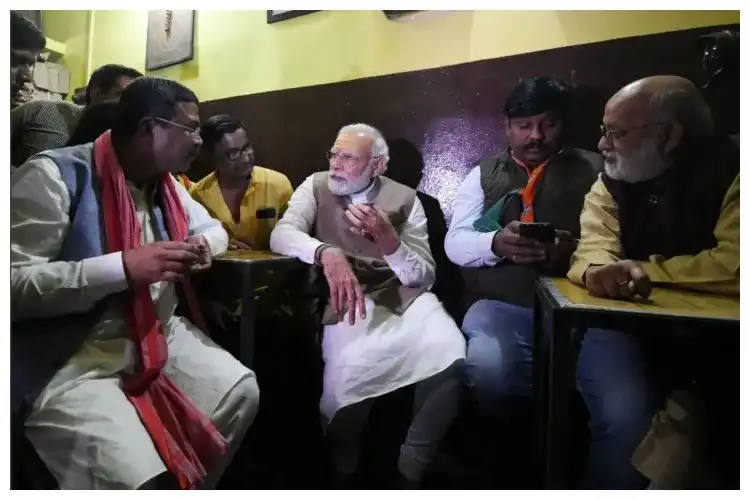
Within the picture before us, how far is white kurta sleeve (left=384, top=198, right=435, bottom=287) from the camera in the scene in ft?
3.73

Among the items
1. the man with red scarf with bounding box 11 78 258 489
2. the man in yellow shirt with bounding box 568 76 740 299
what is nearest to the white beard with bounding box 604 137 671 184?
the man in yellow shirt with bounding box 568 76 740 299

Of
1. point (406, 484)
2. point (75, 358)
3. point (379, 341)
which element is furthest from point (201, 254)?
point (406, 484)

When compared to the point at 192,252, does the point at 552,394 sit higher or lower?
lower

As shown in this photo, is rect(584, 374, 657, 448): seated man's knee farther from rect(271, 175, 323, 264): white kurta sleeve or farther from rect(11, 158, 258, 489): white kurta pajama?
rect(11, 158, 258, 489): white kurta pajama

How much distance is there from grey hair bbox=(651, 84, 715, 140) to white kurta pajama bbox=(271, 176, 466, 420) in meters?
0.50

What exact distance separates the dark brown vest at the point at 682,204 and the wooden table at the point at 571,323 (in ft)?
0.31

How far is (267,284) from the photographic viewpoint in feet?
3.74

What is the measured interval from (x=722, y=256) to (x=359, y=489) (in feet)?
2.69

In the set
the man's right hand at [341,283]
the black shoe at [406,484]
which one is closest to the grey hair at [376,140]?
the man's right hand at [341,283]

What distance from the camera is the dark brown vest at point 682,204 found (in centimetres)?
102

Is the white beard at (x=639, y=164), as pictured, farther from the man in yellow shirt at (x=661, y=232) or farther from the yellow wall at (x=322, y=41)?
the yellow wall at (x=322, y=41)
